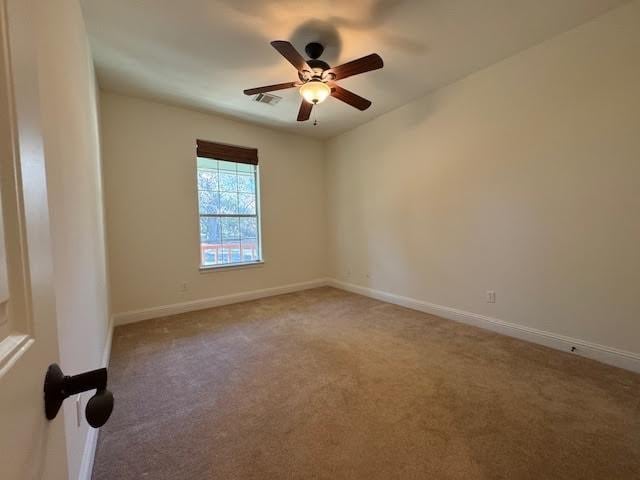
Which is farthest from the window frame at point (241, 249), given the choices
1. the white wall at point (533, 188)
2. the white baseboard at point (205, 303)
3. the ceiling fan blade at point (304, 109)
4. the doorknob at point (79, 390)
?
the doorknob at point (79, 390)

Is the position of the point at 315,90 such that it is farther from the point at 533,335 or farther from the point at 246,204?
the point at 533,335

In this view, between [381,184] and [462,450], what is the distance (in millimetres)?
3283

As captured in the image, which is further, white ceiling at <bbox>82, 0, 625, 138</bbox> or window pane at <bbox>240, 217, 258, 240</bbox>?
window pane at <bbox>240, 217, 258, 240</bbox>

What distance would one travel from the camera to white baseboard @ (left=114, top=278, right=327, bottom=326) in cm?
339

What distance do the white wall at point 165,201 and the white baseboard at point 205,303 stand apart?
0.21 feet

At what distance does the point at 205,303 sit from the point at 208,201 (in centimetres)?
143

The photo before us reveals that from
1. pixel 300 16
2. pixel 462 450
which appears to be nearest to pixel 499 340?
pixel 462 450

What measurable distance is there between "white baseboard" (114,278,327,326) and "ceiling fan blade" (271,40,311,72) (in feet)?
10.3

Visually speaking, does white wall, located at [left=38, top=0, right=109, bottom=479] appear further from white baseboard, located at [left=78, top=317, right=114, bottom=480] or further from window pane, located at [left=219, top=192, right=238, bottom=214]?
window pane, located at [left=219, top=192, right=238, bottom=214]

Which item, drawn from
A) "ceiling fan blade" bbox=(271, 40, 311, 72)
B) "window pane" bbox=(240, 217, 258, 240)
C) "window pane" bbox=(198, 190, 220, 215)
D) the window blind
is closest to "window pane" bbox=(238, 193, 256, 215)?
"window pane" bbox=(240, 217, 258, 240)

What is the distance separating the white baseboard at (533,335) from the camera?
221cm

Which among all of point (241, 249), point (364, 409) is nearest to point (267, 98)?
point (241, 249)

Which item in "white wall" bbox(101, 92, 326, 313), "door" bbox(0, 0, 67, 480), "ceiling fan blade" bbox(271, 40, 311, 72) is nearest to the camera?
"door" bbox(0, 0, 67, 480)

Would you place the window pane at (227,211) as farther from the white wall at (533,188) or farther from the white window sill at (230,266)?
the white wall at (533,188)
